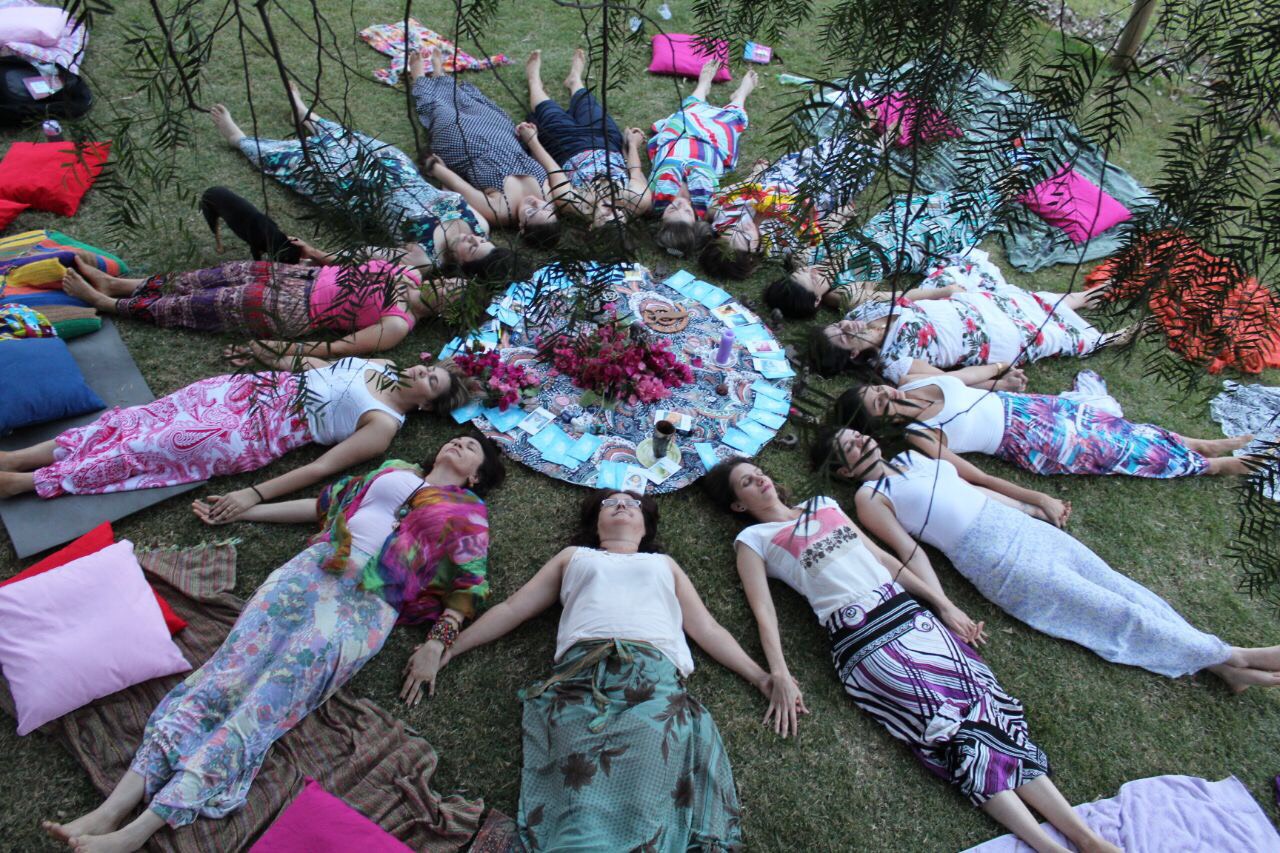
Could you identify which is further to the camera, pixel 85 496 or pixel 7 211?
pixel 7 211

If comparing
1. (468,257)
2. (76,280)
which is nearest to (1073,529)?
(468,257)

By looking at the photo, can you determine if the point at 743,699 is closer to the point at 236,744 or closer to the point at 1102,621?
the point at 1102,621

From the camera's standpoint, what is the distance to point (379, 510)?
3.23 metres

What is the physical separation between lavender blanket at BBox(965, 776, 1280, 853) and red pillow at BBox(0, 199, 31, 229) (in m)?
6.16

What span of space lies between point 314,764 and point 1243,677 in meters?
4.01

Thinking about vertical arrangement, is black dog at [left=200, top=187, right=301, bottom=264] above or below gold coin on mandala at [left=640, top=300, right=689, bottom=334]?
above

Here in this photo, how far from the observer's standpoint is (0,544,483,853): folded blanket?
2561 mm

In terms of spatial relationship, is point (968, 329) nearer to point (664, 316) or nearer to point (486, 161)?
point (664, 316)

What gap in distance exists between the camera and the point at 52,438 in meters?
3.54

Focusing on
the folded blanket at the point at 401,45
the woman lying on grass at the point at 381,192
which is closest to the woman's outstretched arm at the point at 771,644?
the woman lying on grass at the point at 381,192

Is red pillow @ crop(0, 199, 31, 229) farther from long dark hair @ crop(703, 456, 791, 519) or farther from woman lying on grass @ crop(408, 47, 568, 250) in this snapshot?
long dark hair @ crop(703, 456, 791, 519)

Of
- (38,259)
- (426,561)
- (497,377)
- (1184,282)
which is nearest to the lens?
(1184,282)

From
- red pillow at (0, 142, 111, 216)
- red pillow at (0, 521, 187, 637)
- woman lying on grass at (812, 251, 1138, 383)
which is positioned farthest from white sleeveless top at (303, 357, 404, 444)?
woman lying on grass at (812, 251, 1138, 383)

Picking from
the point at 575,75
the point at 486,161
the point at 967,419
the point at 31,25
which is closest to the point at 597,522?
the point at 967,419
